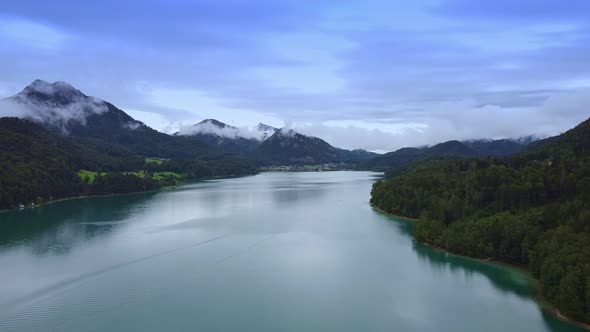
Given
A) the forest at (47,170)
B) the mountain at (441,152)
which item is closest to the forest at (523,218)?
the forest at (47,170)

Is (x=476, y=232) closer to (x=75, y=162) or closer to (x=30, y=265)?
(x=30, y=265)

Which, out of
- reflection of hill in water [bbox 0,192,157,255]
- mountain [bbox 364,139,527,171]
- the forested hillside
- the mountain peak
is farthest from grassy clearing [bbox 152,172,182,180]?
the mountain peak

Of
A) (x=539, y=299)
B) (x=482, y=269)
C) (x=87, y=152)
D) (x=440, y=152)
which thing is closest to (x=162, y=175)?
(x=87, y=152)

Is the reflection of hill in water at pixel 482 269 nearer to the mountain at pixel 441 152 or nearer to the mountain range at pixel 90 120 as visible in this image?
the mountain at pixel 441 152

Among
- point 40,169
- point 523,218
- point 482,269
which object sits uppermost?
point 40,169

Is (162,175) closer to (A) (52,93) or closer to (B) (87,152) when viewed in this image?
(B) (87,152)

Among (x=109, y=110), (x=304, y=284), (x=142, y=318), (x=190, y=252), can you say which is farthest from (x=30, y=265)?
(x=109, y=110)
